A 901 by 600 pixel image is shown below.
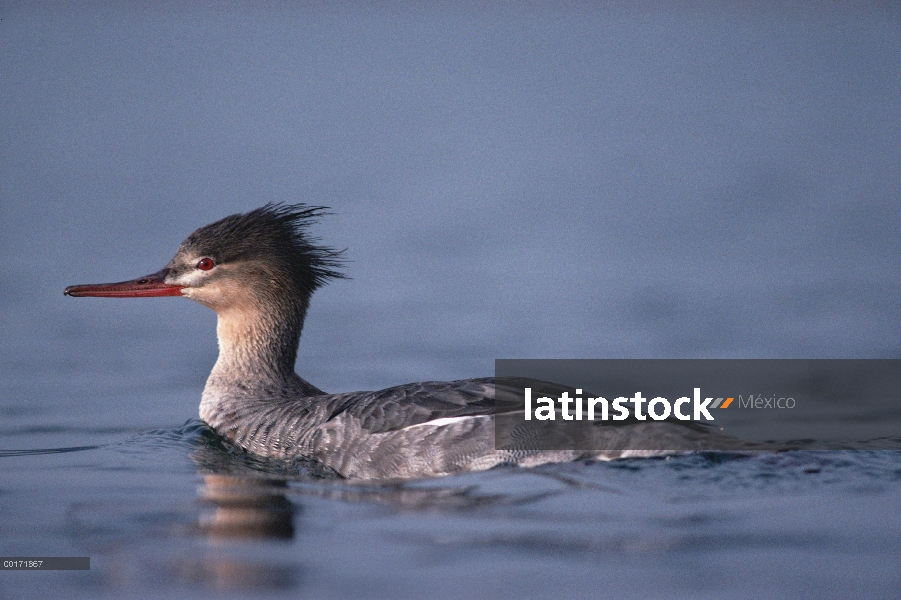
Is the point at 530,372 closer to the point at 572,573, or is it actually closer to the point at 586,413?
the point at 586,413

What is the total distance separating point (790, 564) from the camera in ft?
16.2

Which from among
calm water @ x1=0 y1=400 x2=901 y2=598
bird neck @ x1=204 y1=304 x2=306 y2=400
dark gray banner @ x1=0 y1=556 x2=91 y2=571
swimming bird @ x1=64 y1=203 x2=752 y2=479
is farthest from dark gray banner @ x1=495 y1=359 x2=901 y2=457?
dark gray banner @ x1=0 y1=556 x2=91 y2=571

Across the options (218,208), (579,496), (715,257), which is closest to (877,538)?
(579,496)

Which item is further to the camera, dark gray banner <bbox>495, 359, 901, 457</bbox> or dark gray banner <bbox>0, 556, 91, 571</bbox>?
dark gray banner <bbox>495, 359, 901, 457</bbox>

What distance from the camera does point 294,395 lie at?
7.66m

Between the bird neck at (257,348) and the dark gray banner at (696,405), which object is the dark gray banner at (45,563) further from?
the bird neck at (257,348)

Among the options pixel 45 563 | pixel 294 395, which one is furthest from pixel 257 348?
pixel 45 563

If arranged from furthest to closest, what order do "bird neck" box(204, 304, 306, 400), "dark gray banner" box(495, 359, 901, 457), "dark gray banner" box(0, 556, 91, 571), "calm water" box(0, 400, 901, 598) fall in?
"bird neck" box(204, 304, 306, 400), "dark gray banner" box(495, 359, 901, 457), "dark gray banner" box(0, 556, 91, 571), "calm water" box(0, 400, 901, 598)

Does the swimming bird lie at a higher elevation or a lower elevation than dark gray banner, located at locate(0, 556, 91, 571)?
higher

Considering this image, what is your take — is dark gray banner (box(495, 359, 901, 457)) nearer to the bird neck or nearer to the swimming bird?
the swimming bird

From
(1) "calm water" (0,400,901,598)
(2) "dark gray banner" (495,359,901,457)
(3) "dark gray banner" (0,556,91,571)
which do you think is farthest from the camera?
(2) "dark gray banner" (495,359,901,457)

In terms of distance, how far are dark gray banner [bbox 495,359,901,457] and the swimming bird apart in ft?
0.15

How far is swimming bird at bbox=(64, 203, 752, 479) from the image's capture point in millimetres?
6523

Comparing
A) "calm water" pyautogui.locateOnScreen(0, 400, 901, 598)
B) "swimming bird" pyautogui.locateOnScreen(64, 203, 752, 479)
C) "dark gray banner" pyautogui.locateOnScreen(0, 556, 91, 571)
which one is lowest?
"dark gray banner" pyautogui.locateOnScreen(0, 556, 91, 571)
